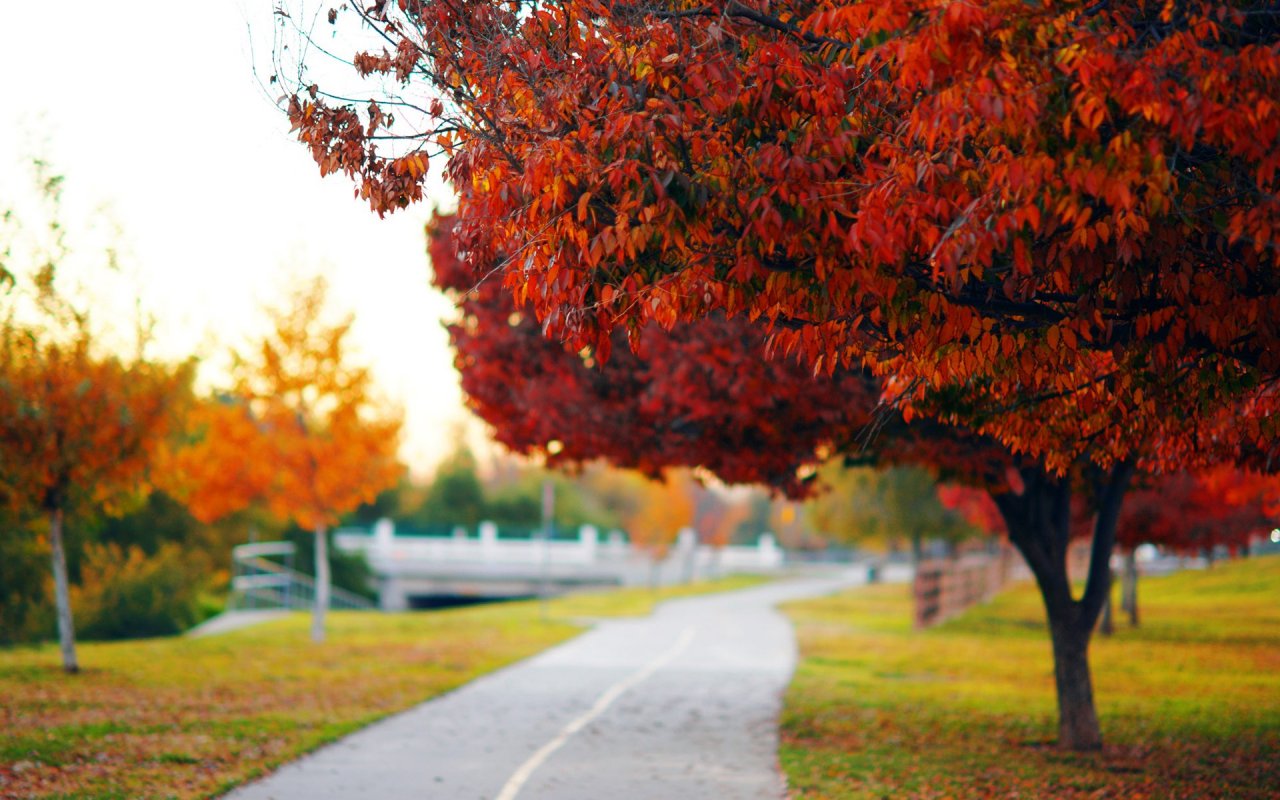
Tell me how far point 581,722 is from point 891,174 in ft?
28.2

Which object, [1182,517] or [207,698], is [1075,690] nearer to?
[207,698]

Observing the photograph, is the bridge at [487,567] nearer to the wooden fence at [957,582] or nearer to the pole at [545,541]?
the pole at [545,541]

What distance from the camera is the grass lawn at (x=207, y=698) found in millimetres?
8930

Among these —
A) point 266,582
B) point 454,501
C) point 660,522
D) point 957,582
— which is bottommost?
point 957,582

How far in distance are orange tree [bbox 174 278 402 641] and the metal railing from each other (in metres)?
7.90

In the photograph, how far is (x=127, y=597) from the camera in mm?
24938

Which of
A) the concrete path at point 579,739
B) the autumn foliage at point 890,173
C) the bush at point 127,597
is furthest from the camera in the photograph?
the bush at point 127,597

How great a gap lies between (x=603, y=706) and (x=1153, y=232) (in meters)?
10.0

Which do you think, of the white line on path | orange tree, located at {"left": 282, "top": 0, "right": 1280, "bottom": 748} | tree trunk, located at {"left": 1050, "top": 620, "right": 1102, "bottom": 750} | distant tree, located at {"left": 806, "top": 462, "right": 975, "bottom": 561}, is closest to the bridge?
distant tree, located at {"left": 806, "top": 462, "right": 975, "bottom": 561}

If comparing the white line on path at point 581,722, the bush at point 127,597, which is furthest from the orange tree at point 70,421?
the bush at point 127,597

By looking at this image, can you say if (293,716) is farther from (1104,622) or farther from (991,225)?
(1104,622)

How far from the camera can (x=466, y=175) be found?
596 centimetres

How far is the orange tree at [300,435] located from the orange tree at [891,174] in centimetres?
1518

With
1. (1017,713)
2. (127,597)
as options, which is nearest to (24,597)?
(127,597)
